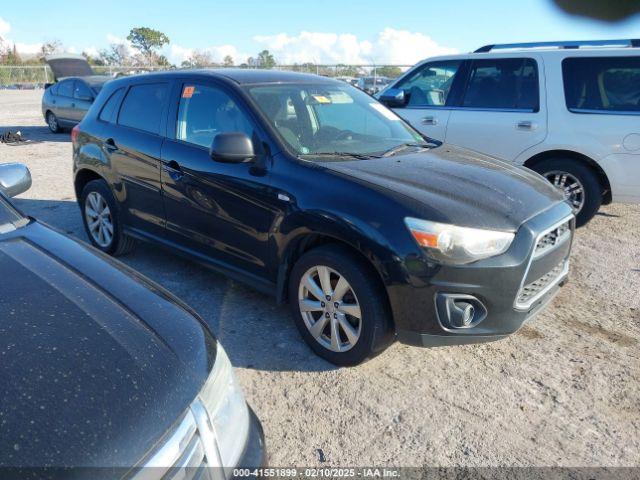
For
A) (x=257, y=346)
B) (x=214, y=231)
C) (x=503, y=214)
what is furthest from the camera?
(x=214, y=231)

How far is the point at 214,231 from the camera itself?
3.58 metres

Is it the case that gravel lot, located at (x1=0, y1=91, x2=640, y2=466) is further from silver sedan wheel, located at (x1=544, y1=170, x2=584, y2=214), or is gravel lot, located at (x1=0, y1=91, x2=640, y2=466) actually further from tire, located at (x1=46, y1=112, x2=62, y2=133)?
tire, located at (x1=46, y1=112, x2=62, y2=133)

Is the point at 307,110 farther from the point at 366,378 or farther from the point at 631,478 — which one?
the point at 631,478

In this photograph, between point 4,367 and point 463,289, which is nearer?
point 4,367

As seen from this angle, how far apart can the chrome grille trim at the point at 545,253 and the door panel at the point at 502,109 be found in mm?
2597

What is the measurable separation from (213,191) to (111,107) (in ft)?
6.03

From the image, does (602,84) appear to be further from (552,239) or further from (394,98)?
(552,239)

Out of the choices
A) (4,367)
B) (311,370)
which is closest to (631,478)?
(311,370)

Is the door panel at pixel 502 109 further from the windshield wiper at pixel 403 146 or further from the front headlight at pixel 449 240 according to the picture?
the front headlight at pixel 449 240

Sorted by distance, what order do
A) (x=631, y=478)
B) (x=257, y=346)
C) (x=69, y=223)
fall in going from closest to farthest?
(x=631, y=478), (x=257, y=346), (x=69, y=223)

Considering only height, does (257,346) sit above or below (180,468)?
below

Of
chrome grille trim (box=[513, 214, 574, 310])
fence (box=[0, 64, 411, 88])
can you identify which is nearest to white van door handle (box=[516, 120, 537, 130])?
chrome grille trim (box=[513, 214, 574, 310])

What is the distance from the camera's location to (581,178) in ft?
17.6

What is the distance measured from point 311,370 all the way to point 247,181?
4.18 ft
